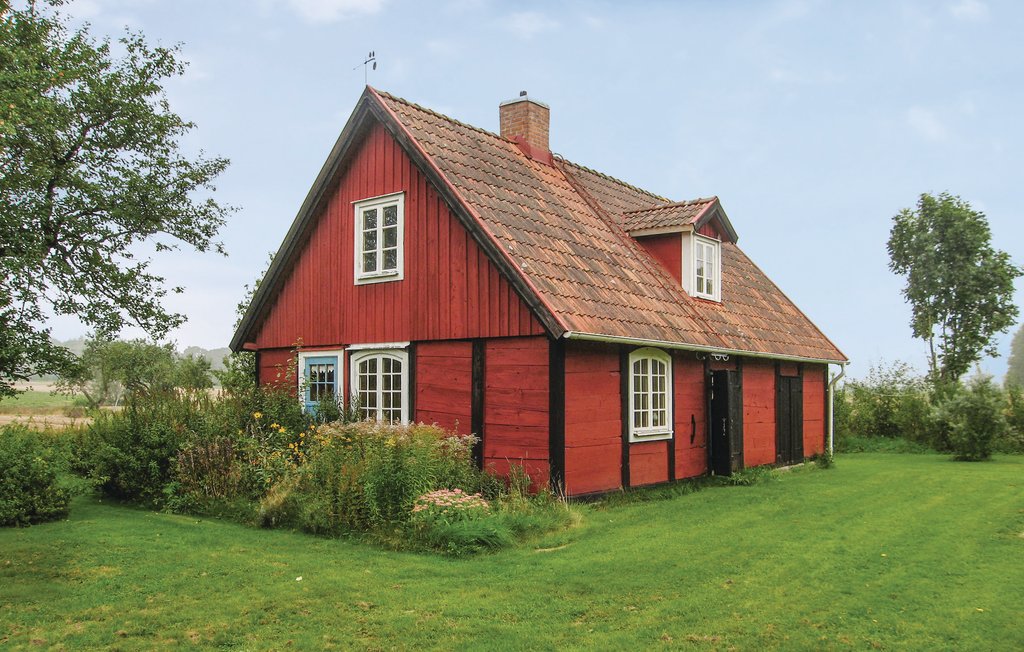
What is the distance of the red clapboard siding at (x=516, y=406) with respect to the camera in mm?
12664

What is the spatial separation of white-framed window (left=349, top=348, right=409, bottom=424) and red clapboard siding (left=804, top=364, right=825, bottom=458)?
36.4 feet

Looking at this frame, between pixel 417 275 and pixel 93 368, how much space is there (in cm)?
4900

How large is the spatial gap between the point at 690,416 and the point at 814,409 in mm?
7186

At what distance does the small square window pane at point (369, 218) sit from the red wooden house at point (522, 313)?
5 cm

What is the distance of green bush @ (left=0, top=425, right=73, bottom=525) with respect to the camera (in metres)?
12.0

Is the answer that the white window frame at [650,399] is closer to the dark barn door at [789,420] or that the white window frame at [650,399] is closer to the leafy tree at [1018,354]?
the dark barn door at [789,420]

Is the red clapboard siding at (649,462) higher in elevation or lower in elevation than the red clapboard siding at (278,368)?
lower

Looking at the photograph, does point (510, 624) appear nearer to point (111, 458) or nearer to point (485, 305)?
point (485, 305)

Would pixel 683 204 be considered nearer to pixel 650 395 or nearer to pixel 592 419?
pixel 650 395

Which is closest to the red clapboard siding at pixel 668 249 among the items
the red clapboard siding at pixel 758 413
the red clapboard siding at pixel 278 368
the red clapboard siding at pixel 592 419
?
the red clapboard siding at pixel 758 413

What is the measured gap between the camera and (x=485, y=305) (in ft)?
44.3

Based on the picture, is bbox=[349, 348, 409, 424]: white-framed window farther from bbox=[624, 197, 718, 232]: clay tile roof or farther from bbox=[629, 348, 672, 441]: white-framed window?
bbox=[624, 197, 718, 232]: clay tile roof

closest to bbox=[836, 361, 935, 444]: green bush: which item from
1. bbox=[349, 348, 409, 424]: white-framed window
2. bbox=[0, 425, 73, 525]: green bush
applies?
bbox=[349, 348, 409, 424]: white-framed window

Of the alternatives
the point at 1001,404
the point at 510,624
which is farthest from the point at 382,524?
the point at 1001,404
